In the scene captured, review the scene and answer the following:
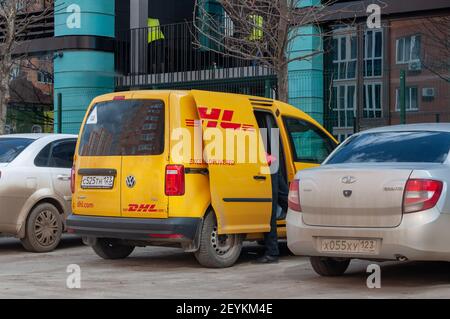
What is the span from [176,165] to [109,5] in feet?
43.5

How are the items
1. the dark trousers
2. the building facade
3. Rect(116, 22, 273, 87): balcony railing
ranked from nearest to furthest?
the dark trousers
the building facade
Rect(116, 22, 273, 87): balcony railing

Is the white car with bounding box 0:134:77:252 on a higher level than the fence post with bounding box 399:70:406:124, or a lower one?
lower

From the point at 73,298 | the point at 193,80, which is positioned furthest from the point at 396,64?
the point at 73,298

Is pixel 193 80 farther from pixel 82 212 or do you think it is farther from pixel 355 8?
pixel 82 212

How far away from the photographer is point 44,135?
1254cm

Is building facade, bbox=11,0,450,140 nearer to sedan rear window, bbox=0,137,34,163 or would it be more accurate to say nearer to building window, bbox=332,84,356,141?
building window, bbox=332,84,356,141

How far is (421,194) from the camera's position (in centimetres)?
795

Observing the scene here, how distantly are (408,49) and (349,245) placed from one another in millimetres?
9603

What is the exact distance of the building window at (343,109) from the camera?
58.0 feet

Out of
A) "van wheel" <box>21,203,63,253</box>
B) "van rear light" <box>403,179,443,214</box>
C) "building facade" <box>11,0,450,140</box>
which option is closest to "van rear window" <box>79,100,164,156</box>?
"van wheel" <box>21,203,63,253</box>

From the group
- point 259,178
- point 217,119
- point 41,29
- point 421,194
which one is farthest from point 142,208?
point 41,29

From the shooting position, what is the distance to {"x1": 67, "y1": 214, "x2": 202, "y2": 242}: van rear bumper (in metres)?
9.59

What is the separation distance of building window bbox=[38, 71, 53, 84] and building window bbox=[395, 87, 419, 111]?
10.9m
